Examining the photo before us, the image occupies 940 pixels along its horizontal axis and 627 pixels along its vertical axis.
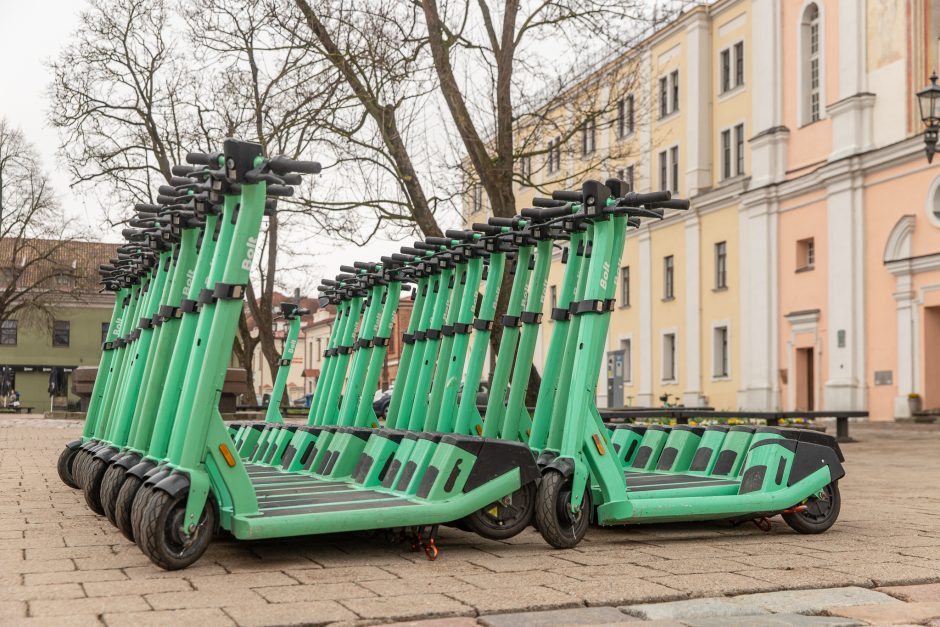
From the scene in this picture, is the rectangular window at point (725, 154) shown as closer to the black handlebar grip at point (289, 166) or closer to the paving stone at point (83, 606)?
the black handlebar grip at point (289, 166)

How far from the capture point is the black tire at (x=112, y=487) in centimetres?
689

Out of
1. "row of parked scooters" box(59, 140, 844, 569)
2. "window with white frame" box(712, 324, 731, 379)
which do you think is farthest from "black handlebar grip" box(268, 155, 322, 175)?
"window with white frame" box(712, 324, 731, 379)

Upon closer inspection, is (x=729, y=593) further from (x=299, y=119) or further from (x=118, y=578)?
(x=299, y=119)

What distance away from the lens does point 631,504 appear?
21.2ft

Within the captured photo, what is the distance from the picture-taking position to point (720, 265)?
39531 mm

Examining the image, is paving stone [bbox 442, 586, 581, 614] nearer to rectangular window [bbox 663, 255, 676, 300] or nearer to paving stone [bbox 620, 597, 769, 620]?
paving stone [bbox 620, 597, 769, 620]

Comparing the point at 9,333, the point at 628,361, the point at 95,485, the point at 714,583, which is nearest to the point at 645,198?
the point at 714,583

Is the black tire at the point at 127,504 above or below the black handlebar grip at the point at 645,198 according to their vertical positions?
below

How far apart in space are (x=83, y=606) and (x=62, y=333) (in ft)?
222

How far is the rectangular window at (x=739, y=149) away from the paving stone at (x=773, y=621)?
35.2 meters

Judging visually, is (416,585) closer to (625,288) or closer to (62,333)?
(625,288)

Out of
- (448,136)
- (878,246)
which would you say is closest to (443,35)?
(448,136)

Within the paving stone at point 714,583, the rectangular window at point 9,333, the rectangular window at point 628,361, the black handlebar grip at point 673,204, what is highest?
the rectangular window at point 9,333

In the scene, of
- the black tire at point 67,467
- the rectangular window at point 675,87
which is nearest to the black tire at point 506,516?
the black tire at point 67,467
